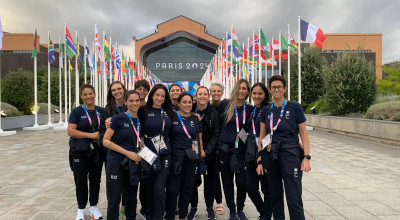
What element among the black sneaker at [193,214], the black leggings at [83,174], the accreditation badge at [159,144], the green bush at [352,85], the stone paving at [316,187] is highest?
the green bush at [352,85]

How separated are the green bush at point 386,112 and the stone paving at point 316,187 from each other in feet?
10.6

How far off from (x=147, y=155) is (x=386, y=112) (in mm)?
13528

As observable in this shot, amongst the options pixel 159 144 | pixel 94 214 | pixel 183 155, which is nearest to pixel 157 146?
pixel 159 144

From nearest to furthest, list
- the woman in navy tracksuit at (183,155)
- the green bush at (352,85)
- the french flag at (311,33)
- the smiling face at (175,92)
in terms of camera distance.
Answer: the woman in navy tracksuit at (183,155) → the smiling face at (175,92) → the french flag at (311,33) → the green bush at (352,85)

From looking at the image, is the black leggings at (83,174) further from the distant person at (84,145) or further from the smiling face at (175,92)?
the smiling face at (175,92)

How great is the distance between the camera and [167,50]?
52094 mm

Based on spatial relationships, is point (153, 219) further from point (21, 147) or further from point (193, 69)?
point (193, 69)

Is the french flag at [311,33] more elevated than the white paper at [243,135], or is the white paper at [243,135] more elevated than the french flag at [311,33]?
the french flag at [311,33]

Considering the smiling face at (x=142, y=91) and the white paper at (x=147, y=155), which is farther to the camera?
the smiling face at (x=142, y=91)

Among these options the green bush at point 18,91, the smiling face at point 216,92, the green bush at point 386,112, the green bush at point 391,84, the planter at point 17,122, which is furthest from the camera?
the green bush at point 18,91

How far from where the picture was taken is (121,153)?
3.51 metres

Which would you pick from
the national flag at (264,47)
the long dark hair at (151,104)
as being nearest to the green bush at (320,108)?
the national flag at (264,47)

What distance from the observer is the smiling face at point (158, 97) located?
3756mm

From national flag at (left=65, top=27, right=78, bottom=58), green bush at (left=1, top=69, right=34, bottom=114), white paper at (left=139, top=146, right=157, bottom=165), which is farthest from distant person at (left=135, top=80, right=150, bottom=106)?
green bush at (left=1, top=69, right=34, bottom=114)
